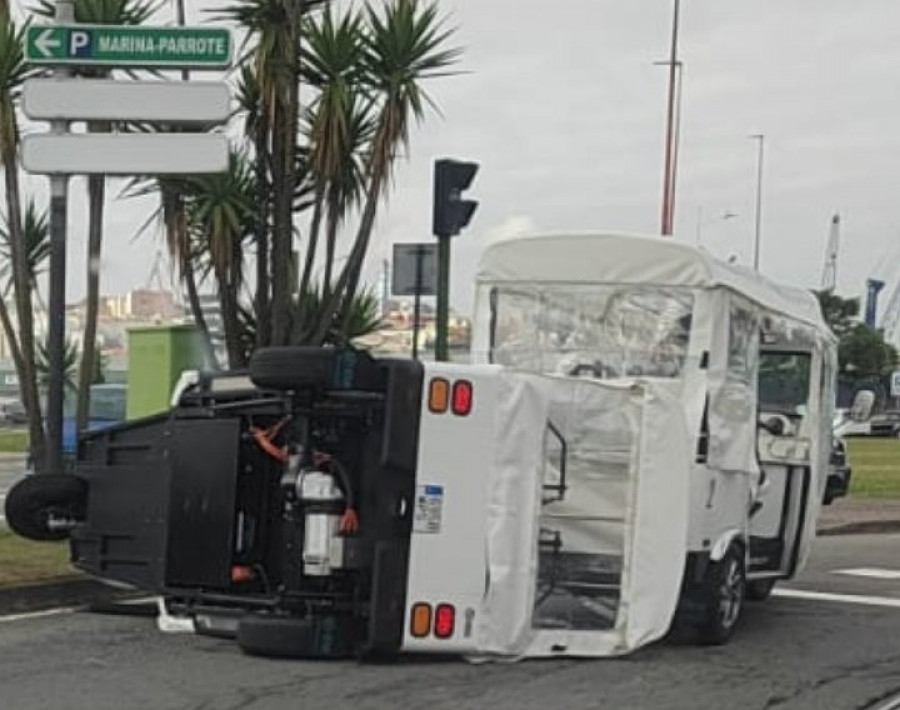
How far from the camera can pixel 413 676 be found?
29.0 feet

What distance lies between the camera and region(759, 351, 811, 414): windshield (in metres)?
11.7

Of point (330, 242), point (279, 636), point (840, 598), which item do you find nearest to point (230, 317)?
point (330, 242)

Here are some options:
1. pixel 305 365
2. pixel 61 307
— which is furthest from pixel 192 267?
pixel 305 365

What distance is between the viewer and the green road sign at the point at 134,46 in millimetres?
12156

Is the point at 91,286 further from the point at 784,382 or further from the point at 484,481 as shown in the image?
the point at 484,481

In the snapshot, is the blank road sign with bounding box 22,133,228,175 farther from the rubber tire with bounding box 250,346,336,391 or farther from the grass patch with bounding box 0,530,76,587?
the rubber tire with bounding box 250,346,336,391

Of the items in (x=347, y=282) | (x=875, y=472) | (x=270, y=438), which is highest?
(x=347, y=282)

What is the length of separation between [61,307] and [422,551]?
4.99 meters

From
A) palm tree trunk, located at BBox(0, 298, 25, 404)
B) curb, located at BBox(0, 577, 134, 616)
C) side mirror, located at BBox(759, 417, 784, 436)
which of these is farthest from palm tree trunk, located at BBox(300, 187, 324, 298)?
side mirror, located at BBox(759, 417, 784, 436)

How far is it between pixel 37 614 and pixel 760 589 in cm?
527

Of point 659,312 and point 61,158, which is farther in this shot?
point 61,158

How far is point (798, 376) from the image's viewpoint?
40.2ft

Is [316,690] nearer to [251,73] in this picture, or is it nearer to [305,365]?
[305,365]

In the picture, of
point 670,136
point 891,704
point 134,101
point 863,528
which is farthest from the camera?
point 670,136
